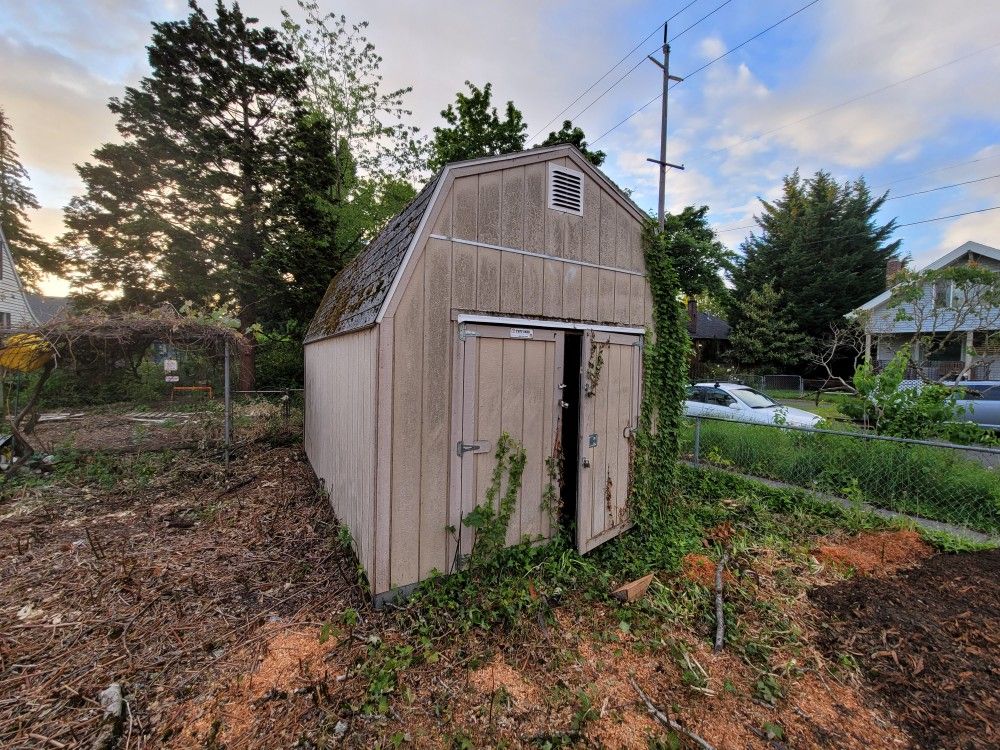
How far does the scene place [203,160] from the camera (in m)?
13.9

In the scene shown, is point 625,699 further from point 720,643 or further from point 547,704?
point 720,643

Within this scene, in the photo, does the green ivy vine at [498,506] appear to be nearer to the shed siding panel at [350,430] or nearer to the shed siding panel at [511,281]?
the shed siding panel at [350,430]

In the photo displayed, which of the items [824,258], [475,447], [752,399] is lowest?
[752,399]

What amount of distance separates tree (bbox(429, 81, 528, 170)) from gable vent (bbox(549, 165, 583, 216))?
1359 centimetres

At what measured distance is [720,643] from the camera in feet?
9.52

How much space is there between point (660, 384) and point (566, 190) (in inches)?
95.8

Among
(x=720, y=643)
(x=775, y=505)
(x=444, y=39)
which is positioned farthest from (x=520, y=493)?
(x=444, y=39)

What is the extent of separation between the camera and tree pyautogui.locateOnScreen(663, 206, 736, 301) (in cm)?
1922

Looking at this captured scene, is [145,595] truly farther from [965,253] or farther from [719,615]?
[965,253]

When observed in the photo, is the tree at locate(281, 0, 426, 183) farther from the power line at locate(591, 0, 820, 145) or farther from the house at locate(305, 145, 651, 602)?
the house at locate(305, 145, 651, 602)

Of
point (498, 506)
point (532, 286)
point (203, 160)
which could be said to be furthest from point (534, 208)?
point (203, 160)

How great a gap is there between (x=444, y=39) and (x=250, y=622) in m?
9.80

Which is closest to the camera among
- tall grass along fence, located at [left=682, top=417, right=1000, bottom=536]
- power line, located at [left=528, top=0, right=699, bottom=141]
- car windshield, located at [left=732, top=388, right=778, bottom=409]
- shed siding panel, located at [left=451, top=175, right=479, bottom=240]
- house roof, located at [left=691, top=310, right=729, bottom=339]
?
shed siding panel, located at [left=451, top=175, right=479, bottom=240]

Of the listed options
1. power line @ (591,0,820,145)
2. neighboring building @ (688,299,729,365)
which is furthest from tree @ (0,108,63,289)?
neighboring building @ (688,299,729,365)
